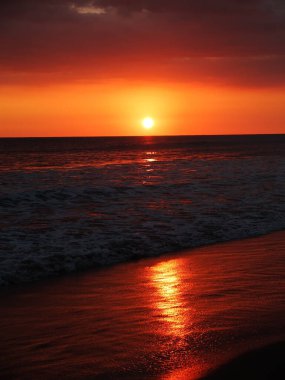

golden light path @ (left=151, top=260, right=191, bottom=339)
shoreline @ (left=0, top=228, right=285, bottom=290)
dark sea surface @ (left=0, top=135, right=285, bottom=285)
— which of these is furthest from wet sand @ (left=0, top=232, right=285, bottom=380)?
dark sea surface @ (left=0, top=135, right=285, bottom=285)

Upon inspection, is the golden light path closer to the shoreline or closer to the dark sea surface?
the shoreline

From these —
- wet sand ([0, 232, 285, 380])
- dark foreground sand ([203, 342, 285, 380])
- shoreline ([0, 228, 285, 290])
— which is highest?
dark foreground sand ([203, 342, 285, 380])

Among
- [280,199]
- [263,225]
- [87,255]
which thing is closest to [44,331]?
[87,255]

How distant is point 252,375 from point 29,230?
8.91m

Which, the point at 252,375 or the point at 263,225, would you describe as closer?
the point at 252,375

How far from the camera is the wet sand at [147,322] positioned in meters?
4.63

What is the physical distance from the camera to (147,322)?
589 cm

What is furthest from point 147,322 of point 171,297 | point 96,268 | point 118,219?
point 118,219

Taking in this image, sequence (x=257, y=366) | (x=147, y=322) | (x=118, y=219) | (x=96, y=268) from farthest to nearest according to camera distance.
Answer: (x=118, y=219), (x=96, y=268), (x=147, y=322), (x=257, y=366)

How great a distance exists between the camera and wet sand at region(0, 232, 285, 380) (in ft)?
15.2

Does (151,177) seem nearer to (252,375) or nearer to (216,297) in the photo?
(216,297)

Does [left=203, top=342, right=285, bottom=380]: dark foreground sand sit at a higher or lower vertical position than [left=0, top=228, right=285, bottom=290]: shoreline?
higher

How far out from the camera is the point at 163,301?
6754mm

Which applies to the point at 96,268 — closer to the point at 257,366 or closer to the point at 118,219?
the point at 118,219
